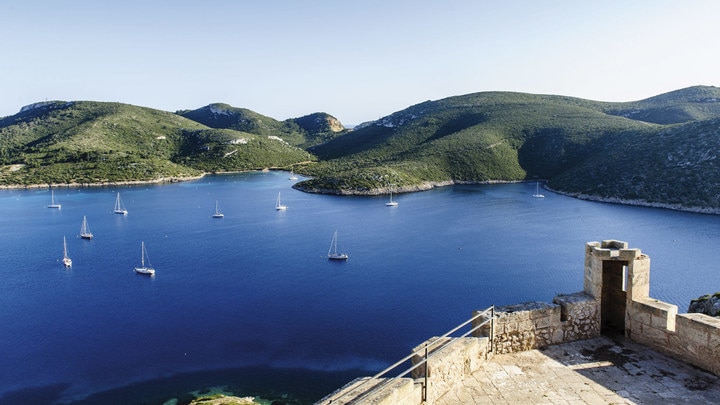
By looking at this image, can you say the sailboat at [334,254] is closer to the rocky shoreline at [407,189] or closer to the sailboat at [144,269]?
the sailboat at [144,269]

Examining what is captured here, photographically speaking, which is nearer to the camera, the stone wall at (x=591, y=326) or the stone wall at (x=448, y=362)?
the stone wall at (x=448, y=362)

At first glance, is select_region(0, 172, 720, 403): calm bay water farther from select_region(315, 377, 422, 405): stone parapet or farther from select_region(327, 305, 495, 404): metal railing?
select_region(315, 377, 422, 405): stone parapet

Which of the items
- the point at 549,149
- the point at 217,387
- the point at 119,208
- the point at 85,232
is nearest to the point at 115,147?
the point at 119,208

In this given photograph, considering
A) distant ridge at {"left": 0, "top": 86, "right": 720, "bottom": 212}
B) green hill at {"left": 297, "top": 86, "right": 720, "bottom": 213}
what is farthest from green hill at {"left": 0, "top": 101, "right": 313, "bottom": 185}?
green hill at {"left": 297, "top": 86, "right": 720, "bottom": 213}

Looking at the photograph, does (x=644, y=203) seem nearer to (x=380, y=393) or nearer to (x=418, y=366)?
(x=418, y=366)

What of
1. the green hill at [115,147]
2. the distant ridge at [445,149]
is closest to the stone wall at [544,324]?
the distant ridge at [445,149]

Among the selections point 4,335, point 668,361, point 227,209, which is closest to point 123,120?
point 227,209
